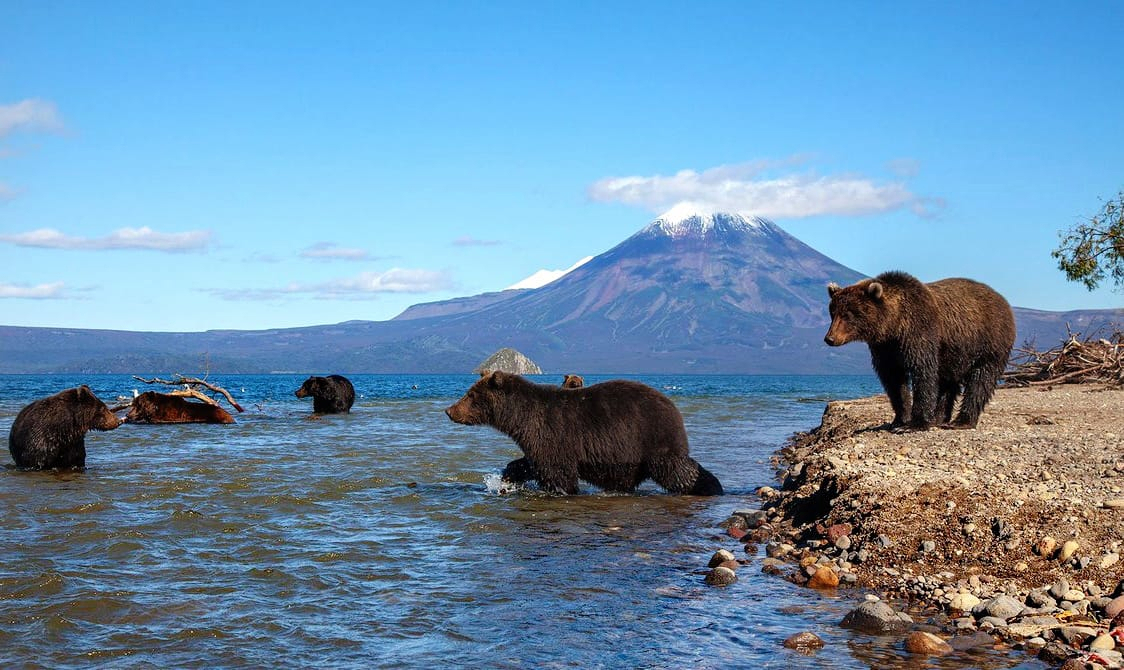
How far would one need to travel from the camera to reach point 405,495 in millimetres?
13781

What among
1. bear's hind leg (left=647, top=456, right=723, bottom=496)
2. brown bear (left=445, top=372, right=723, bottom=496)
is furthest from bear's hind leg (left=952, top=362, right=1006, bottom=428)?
brown bear (left=445, top=372, right=723, bottom=496)

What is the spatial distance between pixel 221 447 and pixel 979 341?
1528 centimetres

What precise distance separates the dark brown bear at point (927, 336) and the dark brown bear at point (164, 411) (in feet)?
63.5

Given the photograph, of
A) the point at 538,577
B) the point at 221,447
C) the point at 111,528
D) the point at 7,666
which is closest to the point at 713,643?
the point at 538,577

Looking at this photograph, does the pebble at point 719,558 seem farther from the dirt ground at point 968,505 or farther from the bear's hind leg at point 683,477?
the bear's hind leg at point 683,477

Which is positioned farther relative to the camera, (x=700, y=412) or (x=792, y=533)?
(x=700, y=412)

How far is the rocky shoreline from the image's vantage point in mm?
6645

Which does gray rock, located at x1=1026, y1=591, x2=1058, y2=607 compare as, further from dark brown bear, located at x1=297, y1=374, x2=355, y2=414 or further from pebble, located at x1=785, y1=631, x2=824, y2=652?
dark brown bear, located at x1=297, y1=374, x2=355, y2=414

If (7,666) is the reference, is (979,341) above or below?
above

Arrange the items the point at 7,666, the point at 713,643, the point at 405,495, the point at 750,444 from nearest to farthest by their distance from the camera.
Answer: the point at 7,666 → the point at 713,643 → the point at 405,495 → the point at 750,444

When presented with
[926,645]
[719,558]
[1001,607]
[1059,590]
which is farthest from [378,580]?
[1059,590]

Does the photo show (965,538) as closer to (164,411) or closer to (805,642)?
(805,642)

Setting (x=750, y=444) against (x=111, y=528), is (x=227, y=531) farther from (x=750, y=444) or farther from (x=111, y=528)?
(x=750, y=444)

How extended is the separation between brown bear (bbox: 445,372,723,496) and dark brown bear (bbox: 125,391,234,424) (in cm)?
1654
